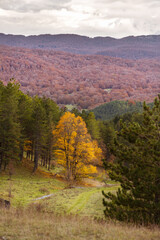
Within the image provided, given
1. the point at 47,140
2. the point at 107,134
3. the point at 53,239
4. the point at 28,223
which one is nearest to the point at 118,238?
the point at 53,239

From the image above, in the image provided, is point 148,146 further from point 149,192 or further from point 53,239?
point 53,239

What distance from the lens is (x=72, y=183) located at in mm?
38594

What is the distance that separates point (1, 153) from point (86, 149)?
13073 millimetres

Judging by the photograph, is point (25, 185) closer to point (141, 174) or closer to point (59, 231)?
point (141, 174)

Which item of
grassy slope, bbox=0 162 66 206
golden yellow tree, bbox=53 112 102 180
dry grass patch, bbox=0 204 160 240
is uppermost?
dry grass patch, bbox=0 204 160 240

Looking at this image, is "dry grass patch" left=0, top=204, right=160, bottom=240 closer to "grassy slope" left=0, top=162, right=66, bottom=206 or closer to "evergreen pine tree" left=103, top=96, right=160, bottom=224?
"evergreen pine tree" left=103, top=96, right=160, bottom=224

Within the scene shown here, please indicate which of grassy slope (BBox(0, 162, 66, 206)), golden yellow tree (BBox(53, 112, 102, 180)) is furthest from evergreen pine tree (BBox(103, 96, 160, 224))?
golden yellow tree (BBox(53, 112, 102, 180))

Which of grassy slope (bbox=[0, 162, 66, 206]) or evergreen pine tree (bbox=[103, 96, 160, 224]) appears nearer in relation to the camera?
evergreen pine tree (bbox=[103, 96, 160, 224])

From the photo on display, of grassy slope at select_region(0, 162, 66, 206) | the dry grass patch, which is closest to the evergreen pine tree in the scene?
the dry grass patch

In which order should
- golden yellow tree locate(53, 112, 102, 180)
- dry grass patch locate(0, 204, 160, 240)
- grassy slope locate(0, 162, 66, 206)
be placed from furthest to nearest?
golden yellow tree locate(53, 112, 102, 180), grassy slope locate(0, 162, 66, 206), dry grass patch locate(0, 204, 160, 240)

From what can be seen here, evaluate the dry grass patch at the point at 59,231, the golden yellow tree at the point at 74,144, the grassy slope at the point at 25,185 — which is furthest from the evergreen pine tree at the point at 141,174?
the golden yellow tree at the point at 74,144

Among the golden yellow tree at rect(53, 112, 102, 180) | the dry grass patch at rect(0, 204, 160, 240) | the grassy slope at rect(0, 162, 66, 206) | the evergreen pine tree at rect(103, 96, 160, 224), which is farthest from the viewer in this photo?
the golden yellow tree at rect(53, 112, 102, 180)

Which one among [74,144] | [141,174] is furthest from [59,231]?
[74,144]

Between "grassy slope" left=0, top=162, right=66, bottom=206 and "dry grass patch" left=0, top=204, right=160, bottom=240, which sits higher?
"dry grass patch" left=0, top=204, right=160, bottom=240
